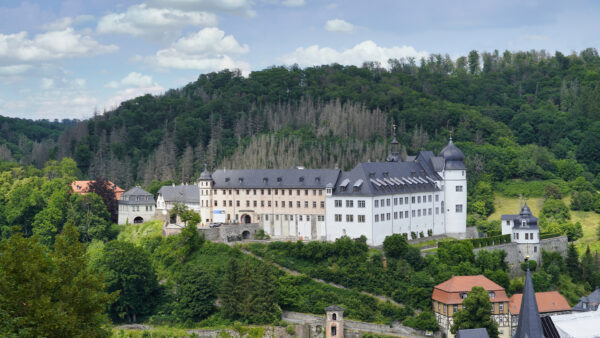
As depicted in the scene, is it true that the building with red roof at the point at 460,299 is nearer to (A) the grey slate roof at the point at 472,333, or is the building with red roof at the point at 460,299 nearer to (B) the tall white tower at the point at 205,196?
(A) the grey slate roof at the point at 472,333

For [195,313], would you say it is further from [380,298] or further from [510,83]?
[510,83]

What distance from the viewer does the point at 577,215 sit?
3893 inches

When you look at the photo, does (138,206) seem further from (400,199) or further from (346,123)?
(346,123)

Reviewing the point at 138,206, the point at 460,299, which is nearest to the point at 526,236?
the point at 460,299

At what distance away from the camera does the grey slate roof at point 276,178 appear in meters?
78.6

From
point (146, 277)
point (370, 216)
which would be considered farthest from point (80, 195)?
point (370, 216)

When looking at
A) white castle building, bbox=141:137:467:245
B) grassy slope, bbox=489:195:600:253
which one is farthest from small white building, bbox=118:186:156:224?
grassy slope, bbox=489:195:600:253

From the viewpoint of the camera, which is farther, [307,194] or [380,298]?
[307,194]

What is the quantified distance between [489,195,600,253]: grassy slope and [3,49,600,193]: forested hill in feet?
20.2

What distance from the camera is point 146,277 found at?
7069 centimetres

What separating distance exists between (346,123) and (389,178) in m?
47.3

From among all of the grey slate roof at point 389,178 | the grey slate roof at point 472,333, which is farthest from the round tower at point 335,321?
the grey slate roof at point 389,178

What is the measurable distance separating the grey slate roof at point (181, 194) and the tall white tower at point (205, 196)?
1.89 m

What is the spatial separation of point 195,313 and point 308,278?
11.0 metres
